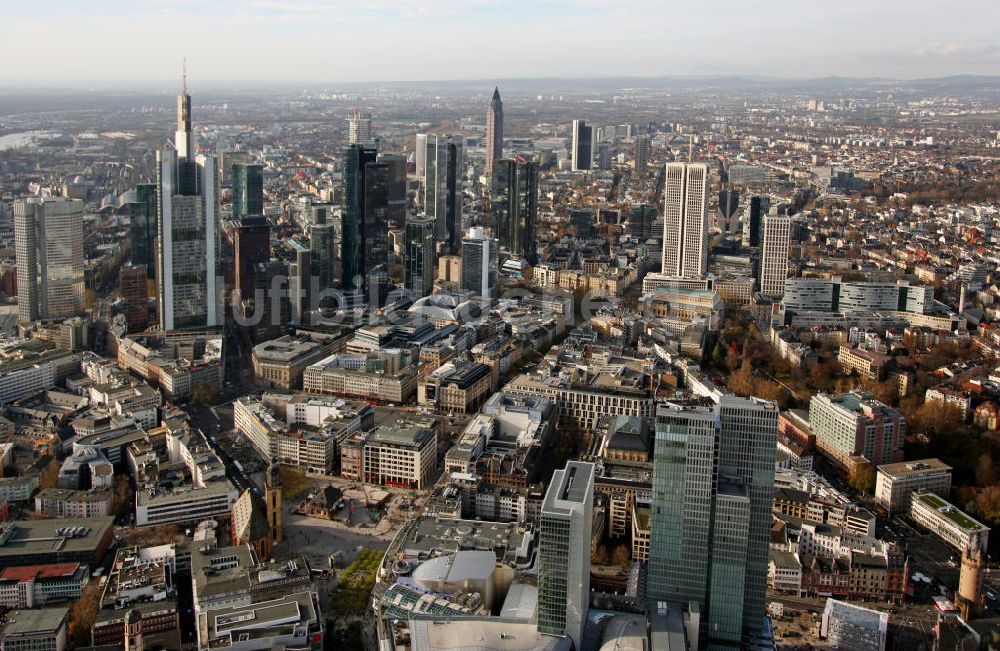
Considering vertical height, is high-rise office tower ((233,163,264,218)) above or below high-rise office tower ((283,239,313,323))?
above

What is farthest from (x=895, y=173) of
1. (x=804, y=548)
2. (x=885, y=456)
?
(x=804, y=548)

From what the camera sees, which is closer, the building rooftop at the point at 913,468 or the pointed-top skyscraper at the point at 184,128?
the building rooftop at the point at 913,468

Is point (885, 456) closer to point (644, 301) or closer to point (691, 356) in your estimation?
point (691, 356)

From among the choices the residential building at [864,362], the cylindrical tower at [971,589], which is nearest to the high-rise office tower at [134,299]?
the residential building at [864,362]

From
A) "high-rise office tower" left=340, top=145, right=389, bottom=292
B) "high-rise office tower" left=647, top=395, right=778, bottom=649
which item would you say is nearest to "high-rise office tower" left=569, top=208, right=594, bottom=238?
"high-rise office tower" left=340, top=145, right=389, bottom=292

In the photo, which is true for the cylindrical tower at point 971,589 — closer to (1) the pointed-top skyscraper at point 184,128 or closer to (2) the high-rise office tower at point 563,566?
(2) the high-rise office tower at point 563,566

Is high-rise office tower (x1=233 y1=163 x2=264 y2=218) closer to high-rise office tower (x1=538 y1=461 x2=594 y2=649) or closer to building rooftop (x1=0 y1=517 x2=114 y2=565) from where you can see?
building rooftop (x1=0 y1=517 x2=114 y2=565)
